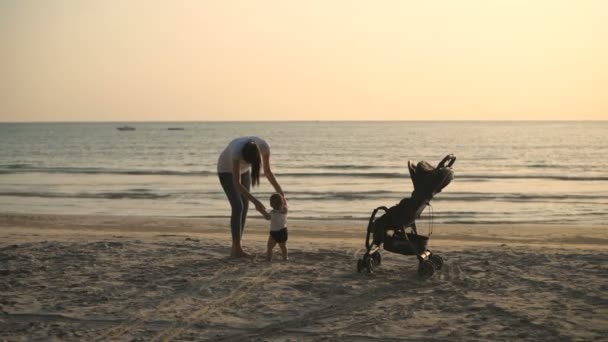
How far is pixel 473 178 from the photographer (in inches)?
1152

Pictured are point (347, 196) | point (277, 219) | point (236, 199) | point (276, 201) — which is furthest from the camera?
point (347, 196)

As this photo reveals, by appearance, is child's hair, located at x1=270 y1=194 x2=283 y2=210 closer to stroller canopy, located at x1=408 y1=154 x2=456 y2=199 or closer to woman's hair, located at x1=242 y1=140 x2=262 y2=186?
woman's hair, located at x1=242 y1=140 x2=262 y2=186

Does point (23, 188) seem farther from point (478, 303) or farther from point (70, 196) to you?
point (478, 303)

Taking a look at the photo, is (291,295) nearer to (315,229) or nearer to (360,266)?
(360,266)

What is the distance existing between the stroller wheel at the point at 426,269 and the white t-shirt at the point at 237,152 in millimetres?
2087

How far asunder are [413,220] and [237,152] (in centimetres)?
206

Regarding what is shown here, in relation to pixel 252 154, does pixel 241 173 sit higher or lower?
lower

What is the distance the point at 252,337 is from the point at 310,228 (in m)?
8.33

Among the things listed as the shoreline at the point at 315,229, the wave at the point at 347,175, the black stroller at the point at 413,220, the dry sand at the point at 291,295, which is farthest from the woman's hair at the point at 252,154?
the wave at the point at 347,175

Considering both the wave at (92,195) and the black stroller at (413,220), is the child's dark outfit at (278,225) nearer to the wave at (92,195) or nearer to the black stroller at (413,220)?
the black stroller at (413,220)

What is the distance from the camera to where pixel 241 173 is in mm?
8016

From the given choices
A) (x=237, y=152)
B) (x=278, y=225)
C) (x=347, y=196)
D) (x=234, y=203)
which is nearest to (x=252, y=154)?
(x=237, y=152)

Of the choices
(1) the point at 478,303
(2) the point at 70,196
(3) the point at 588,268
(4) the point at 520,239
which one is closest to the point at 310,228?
(4) the point at 520,239

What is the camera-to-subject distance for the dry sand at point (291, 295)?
5.39 m
